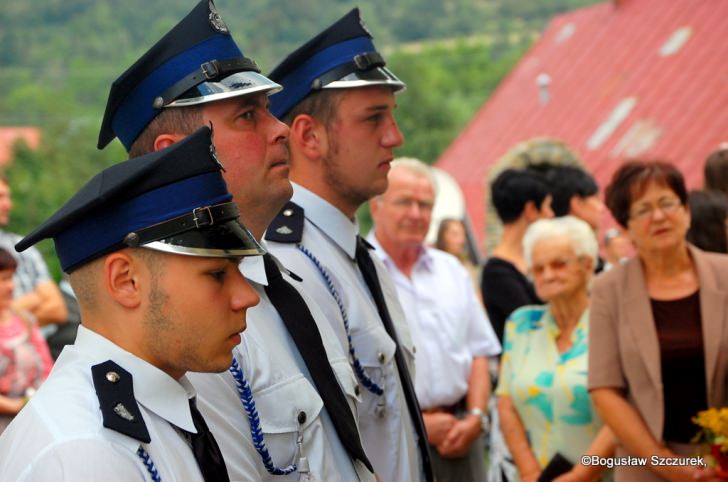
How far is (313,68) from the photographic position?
3570 millimetres

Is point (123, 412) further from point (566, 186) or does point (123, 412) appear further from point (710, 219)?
point (566, 186)

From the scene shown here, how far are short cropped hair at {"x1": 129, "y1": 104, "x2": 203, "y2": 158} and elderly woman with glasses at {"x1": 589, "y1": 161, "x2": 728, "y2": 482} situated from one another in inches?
82.8

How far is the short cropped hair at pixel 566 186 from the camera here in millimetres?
5898

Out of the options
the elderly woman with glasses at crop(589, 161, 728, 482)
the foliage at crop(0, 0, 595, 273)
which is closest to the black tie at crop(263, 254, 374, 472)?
the elderly woman with glasses at crop(589, 161, 728, 482)

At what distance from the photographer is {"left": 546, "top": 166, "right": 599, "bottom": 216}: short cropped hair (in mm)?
5898

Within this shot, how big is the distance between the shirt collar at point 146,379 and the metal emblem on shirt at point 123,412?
58 mm

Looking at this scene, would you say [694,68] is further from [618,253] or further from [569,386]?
[569,386]

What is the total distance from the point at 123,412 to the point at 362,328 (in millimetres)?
1396

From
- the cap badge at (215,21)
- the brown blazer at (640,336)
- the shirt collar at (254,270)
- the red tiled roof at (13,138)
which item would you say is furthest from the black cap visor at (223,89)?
the red tiled roof at (13,138)

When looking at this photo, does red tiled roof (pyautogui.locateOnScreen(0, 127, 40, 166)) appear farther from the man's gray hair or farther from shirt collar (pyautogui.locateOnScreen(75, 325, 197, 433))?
shirt collar (pyautogui.locateOnScreen(75, 325, 197, 433))

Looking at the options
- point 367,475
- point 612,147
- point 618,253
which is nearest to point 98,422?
point 367,475

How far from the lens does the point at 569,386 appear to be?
4590 millimetres

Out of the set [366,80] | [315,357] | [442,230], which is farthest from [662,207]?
[442,230]

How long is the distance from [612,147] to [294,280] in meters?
12.6
